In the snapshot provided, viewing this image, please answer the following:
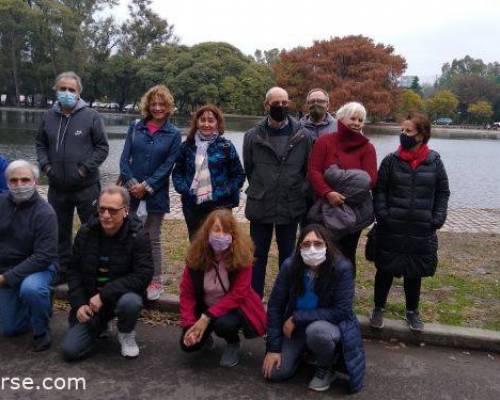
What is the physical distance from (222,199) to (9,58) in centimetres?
5804

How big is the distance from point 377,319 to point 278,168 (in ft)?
5.08

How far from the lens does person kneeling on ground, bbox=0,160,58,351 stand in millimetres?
3875

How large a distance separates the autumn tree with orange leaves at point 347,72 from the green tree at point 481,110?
33.1 m

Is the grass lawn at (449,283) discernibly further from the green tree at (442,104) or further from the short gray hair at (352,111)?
the green tree at (442,104)

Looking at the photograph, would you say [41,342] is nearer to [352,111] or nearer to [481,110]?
[352,111]

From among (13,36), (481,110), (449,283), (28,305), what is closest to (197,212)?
(28,305)

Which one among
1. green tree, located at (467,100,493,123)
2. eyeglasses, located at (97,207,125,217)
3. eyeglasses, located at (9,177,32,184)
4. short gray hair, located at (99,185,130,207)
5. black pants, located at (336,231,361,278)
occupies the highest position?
green tree, located at (467,100,493,123)

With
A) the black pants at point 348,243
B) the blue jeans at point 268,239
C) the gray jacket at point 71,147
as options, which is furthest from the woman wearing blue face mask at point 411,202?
the gray jacket at point 71,147

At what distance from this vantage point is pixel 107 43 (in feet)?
196

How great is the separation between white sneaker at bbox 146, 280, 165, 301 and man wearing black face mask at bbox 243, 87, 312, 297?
117cm

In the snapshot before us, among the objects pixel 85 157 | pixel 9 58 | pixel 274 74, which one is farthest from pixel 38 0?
pixel 85 157

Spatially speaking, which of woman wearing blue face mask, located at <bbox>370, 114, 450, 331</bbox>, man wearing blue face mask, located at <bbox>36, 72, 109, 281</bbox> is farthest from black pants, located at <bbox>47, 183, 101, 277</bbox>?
woman wearing blue face mask, located at <bbox>370, 114, 450, 331</bbox>

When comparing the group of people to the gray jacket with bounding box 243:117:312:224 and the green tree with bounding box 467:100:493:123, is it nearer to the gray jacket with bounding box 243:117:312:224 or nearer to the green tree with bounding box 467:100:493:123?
the gray jacket with bounding box 243:117:312:224

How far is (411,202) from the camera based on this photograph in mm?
4023
